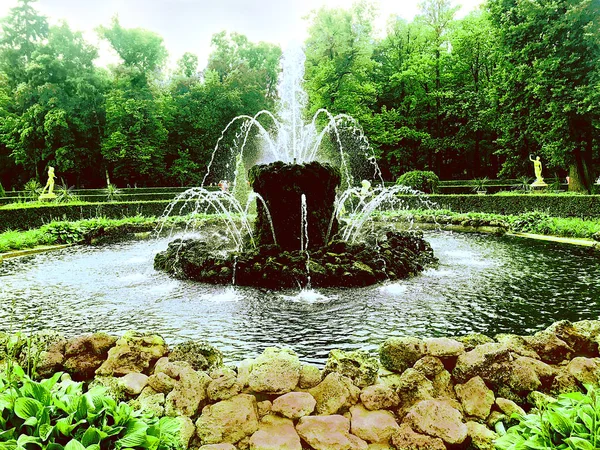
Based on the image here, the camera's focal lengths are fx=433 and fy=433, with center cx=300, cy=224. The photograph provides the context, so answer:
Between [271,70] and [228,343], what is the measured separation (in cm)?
4235

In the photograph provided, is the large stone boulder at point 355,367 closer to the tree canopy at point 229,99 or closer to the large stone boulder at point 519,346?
the large stone boulder at point 519,346

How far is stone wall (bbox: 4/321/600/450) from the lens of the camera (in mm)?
2588

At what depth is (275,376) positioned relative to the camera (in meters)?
2.95

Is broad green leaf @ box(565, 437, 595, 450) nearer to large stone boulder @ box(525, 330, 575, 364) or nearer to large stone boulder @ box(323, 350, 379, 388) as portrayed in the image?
large stone boulder @ box(323, 350, 379, 388)

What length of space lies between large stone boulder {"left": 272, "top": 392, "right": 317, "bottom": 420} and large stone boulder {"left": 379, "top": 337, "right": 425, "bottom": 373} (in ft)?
2.77

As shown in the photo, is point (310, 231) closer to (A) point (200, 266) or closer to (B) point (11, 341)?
(A) point (200, 266)

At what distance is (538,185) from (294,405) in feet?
81.3

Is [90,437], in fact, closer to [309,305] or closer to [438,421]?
[438,421]

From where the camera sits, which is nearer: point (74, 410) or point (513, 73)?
point (74, 410)

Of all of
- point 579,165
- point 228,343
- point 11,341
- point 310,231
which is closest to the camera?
point 11,341

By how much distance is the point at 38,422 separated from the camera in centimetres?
200

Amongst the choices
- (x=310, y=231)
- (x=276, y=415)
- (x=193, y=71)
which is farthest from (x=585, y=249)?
(x=193, y=71)

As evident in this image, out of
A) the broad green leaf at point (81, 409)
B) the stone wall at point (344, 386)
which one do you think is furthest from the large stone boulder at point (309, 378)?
the broad green leaf at point (81, 409)

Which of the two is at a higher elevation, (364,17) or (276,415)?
(364,17)
